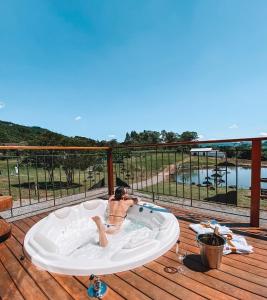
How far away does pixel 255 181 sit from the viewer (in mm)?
2541

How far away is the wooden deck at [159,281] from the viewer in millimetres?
1402

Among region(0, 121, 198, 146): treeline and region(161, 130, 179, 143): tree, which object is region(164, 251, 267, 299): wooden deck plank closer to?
region(0, 121, 198, 146): treeline

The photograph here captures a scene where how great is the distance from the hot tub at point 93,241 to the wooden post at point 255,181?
3.43 ft

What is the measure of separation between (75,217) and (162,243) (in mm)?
1609

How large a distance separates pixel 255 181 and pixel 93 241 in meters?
2.32

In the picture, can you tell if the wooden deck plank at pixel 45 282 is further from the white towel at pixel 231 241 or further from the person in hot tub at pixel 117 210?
the white towel at pixel 231 241

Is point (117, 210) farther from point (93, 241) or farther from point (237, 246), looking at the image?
point (237, 246)

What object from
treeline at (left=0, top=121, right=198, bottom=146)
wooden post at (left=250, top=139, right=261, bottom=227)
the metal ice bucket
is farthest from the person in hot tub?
treeline at (left=0, top=121, right=198, bottom=146)

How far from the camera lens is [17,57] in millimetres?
7320

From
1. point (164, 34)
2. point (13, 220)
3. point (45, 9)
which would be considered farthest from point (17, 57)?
point (13, 220)

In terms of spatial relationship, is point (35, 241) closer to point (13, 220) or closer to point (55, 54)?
point (13, 220)

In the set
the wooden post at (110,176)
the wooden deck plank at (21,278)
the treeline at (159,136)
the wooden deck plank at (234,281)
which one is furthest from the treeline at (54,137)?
the wooden deck plank at (234,281)

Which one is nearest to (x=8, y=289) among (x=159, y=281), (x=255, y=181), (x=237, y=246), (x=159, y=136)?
(x=159, y=281)

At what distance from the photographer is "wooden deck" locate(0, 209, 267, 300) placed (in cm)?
140
